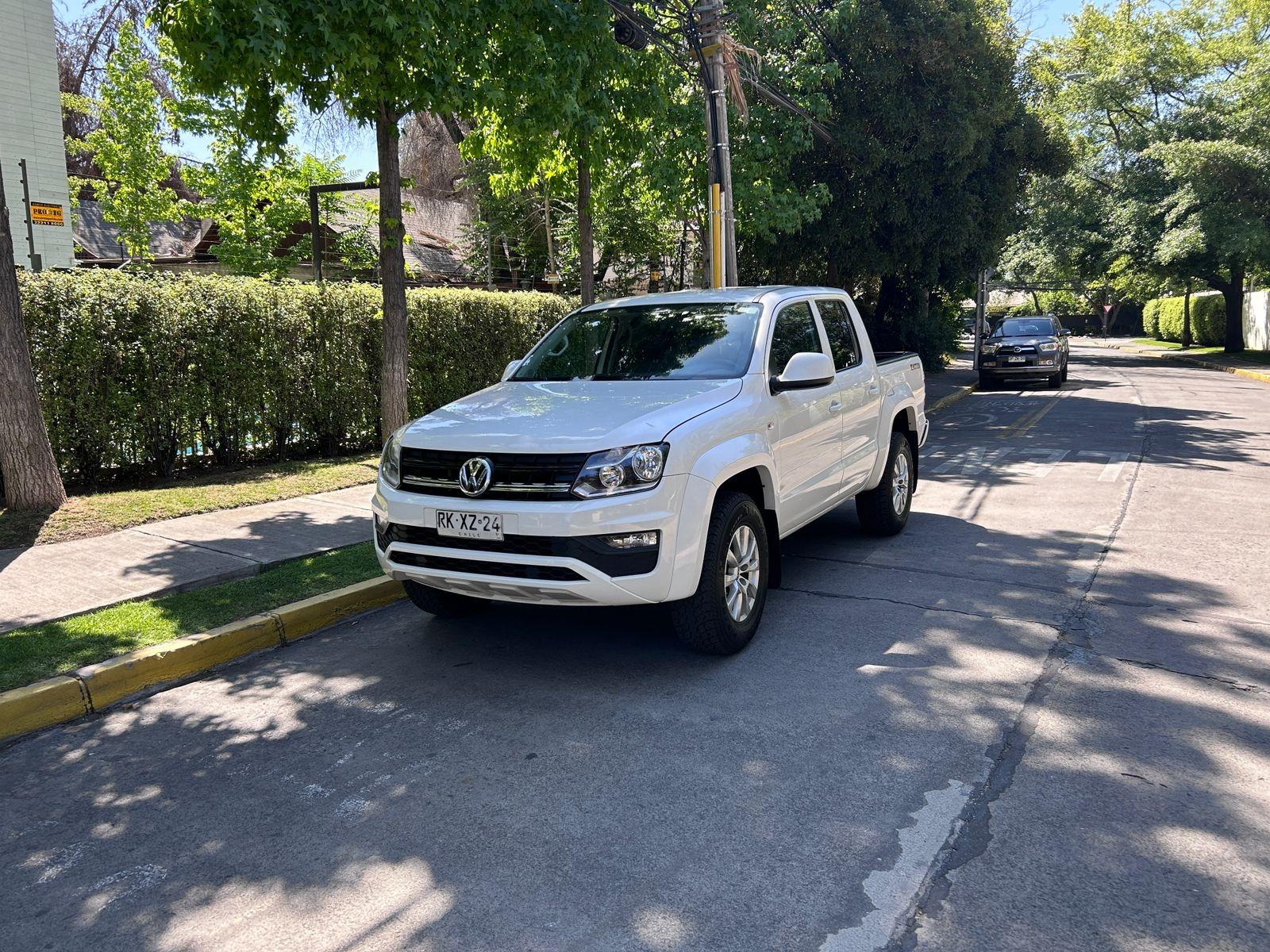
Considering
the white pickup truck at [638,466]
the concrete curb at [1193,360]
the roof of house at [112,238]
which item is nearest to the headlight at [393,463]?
the white pickup truck at [638,466]

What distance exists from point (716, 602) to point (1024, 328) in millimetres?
22284

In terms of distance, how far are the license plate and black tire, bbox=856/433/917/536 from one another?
3.87 meters

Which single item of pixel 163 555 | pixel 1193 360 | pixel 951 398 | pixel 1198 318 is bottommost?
pixel 163 555

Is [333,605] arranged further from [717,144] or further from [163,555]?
[717,144]

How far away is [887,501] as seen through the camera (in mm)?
7707

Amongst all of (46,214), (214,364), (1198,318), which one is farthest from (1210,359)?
(46,214)

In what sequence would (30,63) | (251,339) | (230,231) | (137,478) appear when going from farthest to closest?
(230,231), (30,63), (251,339), (137,478)

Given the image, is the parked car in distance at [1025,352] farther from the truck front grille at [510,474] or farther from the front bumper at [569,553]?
the truck front grille at [510,474]

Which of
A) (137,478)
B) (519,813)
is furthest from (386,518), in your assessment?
(137,478)

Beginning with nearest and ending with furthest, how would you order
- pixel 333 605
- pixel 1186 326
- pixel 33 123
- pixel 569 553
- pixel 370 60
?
1. pixel 569 553
2. pixel 333 605
3. pixel 370 60
4. pixel 33 123
5. pixel 1186 326

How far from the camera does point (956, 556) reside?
725cm

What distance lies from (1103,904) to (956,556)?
4.49 meters

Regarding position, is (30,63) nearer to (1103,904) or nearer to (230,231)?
(230,231)

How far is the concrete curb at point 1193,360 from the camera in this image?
2652 centimetres
